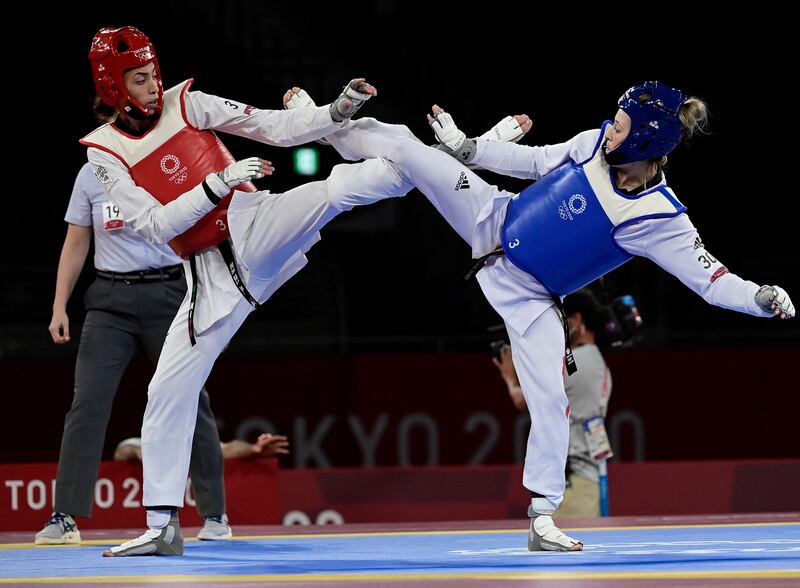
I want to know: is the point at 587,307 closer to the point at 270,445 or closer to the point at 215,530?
the point at 270,445

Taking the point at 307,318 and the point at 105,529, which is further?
the point at 307,318

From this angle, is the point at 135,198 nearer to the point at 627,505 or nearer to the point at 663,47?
the point at 627,505

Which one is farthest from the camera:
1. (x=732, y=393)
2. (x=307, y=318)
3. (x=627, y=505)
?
(x=307, y=318)

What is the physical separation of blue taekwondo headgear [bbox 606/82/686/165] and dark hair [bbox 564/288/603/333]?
2.46 meters

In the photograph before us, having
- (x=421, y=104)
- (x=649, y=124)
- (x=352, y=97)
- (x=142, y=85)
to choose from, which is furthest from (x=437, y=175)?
(x=421, y=104)

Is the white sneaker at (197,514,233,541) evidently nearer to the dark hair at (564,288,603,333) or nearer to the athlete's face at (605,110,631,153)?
the athlete's face at (605,110,631,153)

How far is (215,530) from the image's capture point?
207 inches

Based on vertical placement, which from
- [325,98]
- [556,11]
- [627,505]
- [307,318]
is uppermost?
[556,11]

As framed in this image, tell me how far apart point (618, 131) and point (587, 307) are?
2.55 metres

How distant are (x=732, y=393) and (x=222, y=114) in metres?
5.63

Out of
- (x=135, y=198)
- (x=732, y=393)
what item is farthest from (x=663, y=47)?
(x=135, y=198)

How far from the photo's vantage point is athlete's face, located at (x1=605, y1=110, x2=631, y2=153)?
439 centimetres

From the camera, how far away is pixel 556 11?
1229cm

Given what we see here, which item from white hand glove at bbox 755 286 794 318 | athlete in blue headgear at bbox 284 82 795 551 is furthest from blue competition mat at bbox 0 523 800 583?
white hand glove at bbox 755 286 794 318
